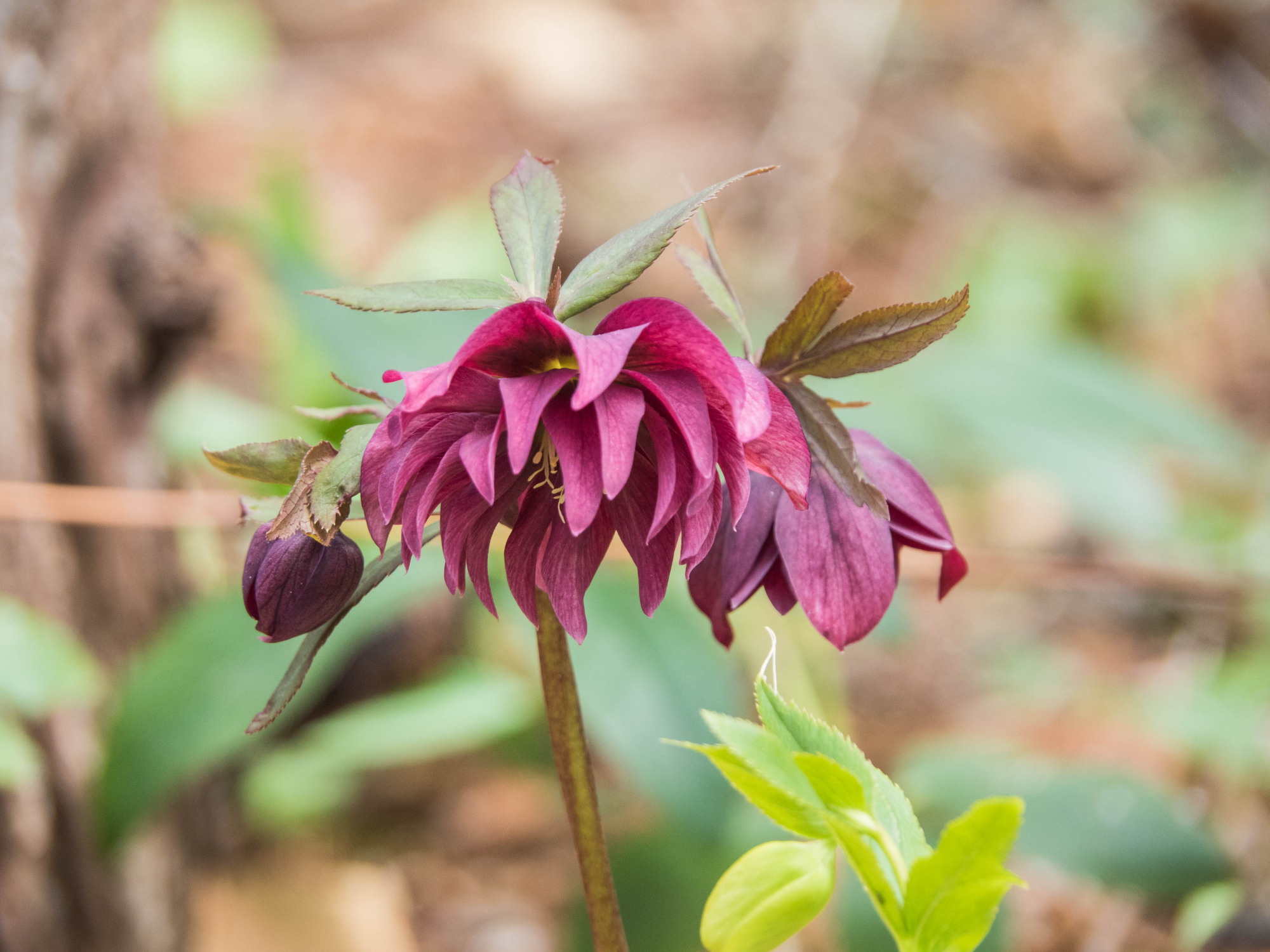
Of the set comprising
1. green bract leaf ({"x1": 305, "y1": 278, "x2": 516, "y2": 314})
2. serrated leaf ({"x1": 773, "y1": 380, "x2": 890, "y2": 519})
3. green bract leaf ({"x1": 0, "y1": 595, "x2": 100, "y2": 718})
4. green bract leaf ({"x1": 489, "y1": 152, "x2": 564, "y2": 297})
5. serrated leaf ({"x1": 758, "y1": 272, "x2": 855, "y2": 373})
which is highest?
green bract leaf ({"x1": 489, "y1": 152, "x2": 564, "y2": 297})

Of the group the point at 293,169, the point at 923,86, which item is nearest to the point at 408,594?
the point at 293,169

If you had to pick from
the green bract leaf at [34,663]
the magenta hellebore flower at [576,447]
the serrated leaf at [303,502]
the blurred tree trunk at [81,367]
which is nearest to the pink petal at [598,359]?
the magenta hellebore flower at [576,447]

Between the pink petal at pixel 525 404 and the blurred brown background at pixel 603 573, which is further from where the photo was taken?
the blurred brown background at pixel 603 573

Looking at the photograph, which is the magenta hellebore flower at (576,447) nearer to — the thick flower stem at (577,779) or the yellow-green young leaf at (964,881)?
the thick flower stem at (577,779)

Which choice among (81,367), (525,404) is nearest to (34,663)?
(81,367)

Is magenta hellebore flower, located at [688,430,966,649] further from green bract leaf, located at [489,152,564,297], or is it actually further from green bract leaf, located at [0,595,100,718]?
green bract leaf, located at [0,595,100,718]

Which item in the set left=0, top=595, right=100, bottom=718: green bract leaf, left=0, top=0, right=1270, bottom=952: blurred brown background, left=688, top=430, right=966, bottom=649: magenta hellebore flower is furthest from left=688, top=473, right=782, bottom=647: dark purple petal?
left=0, top=595, right=100, bottom=718: green bract leaf
